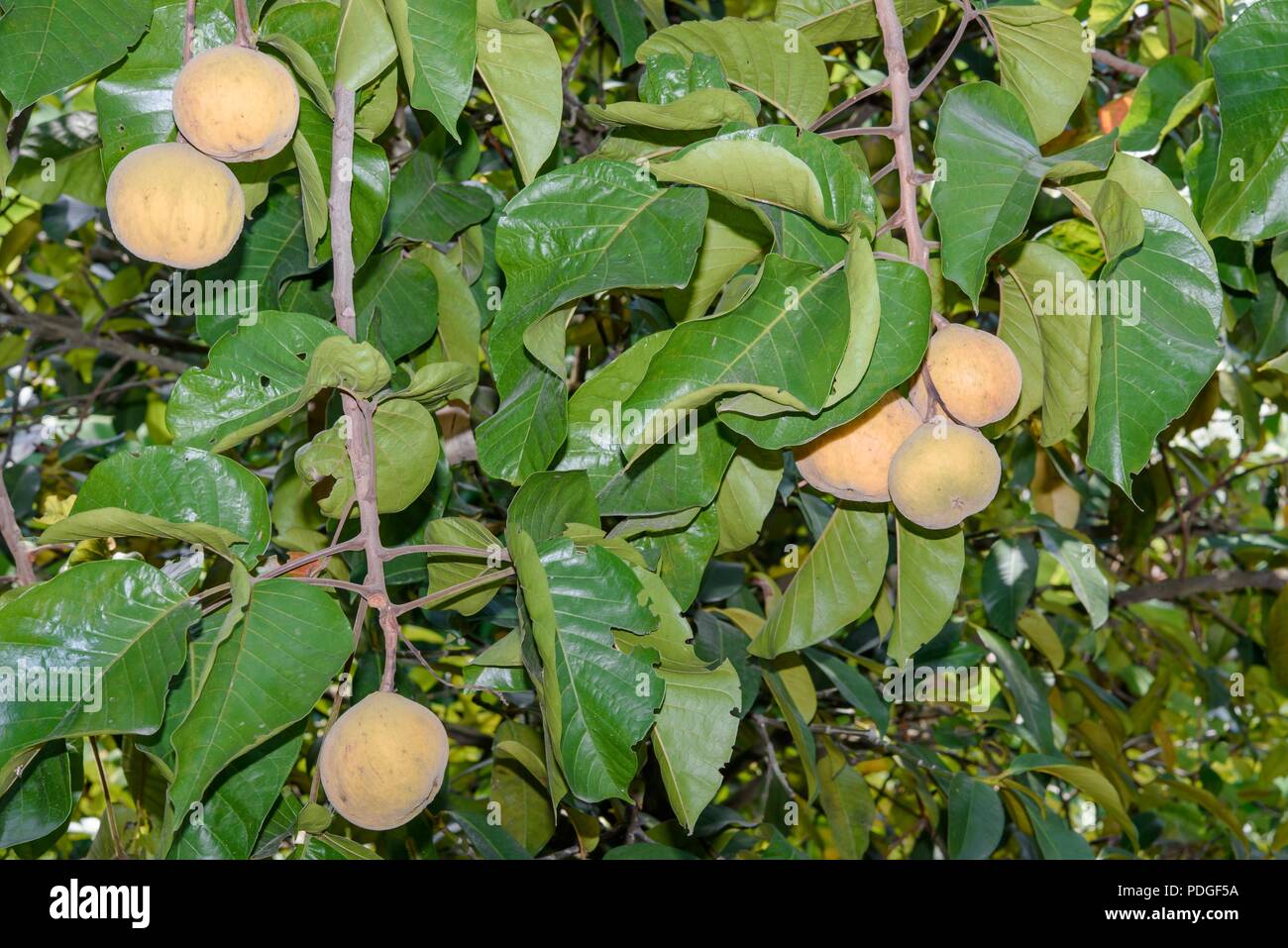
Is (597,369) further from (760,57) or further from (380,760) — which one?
(380,760)

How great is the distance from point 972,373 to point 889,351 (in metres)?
0.12

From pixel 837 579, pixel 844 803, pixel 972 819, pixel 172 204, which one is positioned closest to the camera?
pixel 172 204

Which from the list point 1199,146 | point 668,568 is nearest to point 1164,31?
point 1199,146

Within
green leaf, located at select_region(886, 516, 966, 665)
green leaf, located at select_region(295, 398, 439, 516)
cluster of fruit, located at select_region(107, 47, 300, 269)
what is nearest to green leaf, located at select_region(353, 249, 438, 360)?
green leaf, located at select_region(295, 398, 439, 516)

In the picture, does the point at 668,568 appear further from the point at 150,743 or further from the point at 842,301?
the point at 150,743

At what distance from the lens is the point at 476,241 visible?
5.66ft

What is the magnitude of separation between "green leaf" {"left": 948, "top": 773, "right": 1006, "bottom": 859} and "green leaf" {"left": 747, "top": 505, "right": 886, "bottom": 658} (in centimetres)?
65

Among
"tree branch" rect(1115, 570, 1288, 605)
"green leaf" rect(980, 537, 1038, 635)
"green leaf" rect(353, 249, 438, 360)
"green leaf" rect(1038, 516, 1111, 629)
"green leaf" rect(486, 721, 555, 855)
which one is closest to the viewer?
"green leaf" rect(353, 249, 438, 360)

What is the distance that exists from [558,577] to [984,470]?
44 cm

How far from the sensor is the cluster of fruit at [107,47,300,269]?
1.11 m

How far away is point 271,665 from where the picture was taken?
1.12 m

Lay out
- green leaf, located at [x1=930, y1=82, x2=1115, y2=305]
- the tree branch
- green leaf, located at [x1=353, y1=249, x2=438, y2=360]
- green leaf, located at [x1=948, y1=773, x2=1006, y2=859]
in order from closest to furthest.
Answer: green leaf, located at [x1=930, y1=82, x2=1115, y2=305] → green leaf, located at [x1=353, y1=249, x2=438, y2=360] → green leaf, located at [x1=948, y1=773, x2=1006, y2=859] → the tree branch

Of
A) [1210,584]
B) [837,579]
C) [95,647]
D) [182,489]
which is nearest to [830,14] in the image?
[837,579]

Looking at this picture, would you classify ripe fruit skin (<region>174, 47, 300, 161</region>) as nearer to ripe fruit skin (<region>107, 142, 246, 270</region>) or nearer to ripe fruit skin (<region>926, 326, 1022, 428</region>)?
ripe fruit skin (<region>107, 142, 246, 270</region>)
